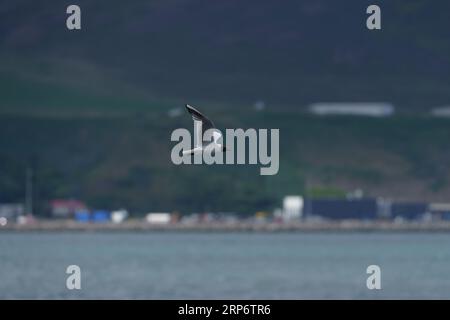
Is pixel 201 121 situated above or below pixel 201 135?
above

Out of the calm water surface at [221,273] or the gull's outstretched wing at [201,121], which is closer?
the gull's outstretched wing at [201,121]

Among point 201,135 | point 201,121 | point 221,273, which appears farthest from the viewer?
point 221,273

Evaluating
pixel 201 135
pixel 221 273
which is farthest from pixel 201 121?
pixel 221 273

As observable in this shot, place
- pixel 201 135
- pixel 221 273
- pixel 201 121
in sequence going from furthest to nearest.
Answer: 1. pixel 221 273
2. pixel 201 135
3. pixel 201 121

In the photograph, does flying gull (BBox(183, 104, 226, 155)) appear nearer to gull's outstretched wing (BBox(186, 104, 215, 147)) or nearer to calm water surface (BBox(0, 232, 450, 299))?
gull's outstretched wing (BBox(186, 104, 215, 147))

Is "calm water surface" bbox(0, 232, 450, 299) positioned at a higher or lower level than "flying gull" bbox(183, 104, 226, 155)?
lower

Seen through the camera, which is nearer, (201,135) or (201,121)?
(201,121)

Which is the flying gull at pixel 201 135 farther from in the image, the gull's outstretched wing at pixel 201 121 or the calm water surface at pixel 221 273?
the calm water surface at pixel 221 273

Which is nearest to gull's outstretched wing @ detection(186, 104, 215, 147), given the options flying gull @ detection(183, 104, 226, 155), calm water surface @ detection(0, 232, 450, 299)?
flying gull @ detection(183, 104, 226, 155)

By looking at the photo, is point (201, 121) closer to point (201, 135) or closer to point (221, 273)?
point (201, 135)

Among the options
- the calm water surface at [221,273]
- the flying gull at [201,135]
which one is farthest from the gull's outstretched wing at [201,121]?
the calm water surface at [221,273]

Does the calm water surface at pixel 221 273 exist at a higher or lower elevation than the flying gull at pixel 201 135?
lower
